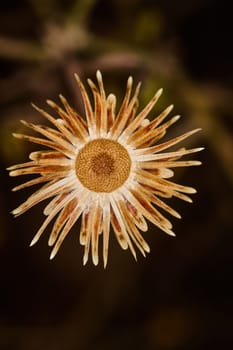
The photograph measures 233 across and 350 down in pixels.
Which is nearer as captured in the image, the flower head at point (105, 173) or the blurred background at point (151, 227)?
the flower head at point (105, 173)

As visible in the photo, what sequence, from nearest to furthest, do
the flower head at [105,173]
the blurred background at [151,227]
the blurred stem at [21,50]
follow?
1. the flower head at [105,173]
2. the blurred stem at [21,50]
3. the blurred background at [151,227]

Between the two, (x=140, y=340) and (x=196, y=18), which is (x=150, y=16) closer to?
(x=196, y=18)

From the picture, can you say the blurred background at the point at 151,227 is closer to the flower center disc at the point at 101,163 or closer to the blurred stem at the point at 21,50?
the blurred stem at the point at 21,50

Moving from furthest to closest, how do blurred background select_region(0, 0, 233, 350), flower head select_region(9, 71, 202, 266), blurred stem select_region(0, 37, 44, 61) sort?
1. blurred background select_region(0, 0, 233, 350)
2. blurred stem select_region(0, 37, 44, 61)
3. flower head select_region(9, 71, 202, 266)

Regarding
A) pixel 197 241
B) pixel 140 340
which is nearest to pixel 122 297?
pixel 140 340

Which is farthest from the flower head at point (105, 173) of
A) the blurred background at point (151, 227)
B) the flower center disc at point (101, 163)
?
the blurred background at point (151, 227)

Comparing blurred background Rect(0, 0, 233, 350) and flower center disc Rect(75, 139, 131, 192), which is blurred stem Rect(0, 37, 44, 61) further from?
flower center disc Rect(75, 139, 131, 192)

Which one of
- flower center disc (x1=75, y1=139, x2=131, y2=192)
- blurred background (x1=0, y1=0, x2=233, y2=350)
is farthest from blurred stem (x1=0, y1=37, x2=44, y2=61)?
flower center disc (x1=75, y1=139, x2=131, y2=192)
